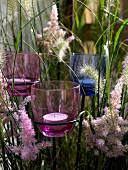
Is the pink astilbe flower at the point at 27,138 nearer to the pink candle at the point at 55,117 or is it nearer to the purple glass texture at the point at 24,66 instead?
the pink candle at the point at 55,117

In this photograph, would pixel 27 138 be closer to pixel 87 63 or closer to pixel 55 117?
pixel 55 117

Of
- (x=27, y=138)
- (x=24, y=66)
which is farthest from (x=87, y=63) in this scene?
(x=27, y=138)

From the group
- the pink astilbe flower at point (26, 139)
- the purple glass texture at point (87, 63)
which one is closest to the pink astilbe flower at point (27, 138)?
the pink astilbe flower at point (26, 139)

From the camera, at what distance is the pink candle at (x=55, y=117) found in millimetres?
773

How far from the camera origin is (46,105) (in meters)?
0.79

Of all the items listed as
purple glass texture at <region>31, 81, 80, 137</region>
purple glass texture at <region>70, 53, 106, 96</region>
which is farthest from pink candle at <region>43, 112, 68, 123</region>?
purple glass texture at <region>70, 53, 106, 96</region>

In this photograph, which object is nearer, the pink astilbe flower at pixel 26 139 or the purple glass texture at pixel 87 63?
the pink astilbe flower at pixel 26 139

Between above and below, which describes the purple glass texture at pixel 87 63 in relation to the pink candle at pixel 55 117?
above

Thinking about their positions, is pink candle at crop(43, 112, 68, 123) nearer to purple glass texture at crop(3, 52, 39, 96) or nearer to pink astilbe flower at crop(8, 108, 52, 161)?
pink astilbe flower at crop(8, 108, 52, 161)

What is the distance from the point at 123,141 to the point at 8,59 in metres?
0.34

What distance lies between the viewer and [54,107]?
0.80m

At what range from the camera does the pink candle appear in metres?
0.77

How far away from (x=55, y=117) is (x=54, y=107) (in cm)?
2

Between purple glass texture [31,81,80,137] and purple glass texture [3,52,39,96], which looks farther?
purple glass texture [3,52,39,96]
